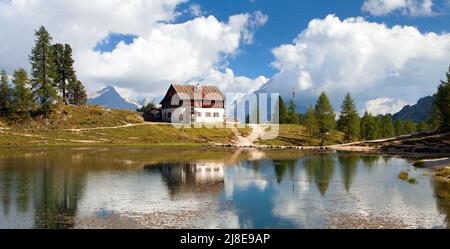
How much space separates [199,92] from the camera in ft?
491

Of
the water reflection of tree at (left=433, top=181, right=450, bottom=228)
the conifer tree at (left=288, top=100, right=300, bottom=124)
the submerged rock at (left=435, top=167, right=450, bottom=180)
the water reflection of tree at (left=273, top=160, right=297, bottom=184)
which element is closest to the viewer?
the water reflection of tree at (left=433, top=181, right=450, bottom=228)

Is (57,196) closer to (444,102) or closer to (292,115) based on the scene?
(444,102)

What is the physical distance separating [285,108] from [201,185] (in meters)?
148

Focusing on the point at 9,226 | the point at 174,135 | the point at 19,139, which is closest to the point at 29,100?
the point at 19,139

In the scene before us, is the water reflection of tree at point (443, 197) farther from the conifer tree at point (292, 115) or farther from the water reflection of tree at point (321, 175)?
the conifer tree at point (292, 115)

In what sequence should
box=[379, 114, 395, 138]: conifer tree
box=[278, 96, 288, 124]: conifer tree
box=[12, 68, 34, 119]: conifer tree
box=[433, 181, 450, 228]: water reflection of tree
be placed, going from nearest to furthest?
box=[433, 181, 450, 228]: water reflection of tree < box=[12, 68, 34, 119]: conifer tree < box=[379, 114, 395, 138]: conifer tree < box=[278, 96, 288, 124]: conifer tree

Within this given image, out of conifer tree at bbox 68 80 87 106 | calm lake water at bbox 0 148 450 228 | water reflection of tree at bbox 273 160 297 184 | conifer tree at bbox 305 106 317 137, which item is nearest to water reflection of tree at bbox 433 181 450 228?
calm lake water at bbox 0 148 450 228

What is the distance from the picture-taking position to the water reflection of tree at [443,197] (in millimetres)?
30953

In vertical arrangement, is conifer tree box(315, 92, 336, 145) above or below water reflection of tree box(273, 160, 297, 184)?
above

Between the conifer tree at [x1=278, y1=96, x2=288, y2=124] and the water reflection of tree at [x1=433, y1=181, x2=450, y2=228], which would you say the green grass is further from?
the water reflection of tree at [x1=433, y1=181, x2=450, y2=228]

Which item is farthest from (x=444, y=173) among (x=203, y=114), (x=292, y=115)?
(x=292, y=115)

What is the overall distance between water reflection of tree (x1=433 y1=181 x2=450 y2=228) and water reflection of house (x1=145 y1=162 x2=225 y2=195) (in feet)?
65.9

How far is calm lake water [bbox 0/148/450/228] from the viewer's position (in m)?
27.8

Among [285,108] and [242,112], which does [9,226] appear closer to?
[242,112]
